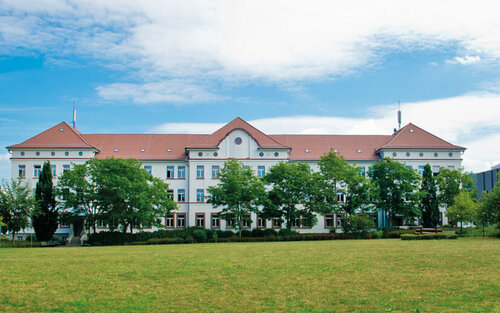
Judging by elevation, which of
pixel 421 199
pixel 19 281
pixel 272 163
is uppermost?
pixel 272 163

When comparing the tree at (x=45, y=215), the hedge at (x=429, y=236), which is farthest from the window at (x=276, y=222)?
the tree at (x=45, y=215)

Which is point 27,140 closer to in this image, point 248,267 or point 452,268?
point 248,267

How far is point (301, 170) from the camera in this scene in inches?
1929

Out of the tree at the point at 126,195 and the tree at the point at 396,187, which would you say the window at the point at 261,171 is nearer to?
the tree at the point at 396,187

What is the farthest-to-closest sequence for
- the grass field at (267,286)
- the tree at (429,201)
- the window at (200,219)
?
1. the window at (200,219)
2. the tree at (429,201)
3. the grass field at (267,286)

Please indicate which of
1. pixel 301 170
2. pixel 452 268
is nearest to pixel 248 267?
pixel 452 268

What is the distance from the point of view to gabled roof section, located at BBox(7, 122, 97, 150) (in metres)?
55.2

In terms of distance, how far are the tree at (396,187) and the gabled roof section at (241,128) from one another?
35.8 ft

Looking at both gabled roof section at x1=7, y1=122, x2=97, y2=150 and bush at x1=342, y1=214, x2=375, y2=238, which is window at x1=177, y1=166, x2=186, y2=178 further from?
bush at x1=342, y1=214, x2=375, y2=238

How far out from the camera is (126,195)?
44.2 meters

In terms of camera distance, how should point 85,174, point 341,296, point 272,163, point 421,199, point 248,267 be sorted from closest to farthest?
1. point 341,296
2. point 248,267
3. point 85,174
4. point 421,199
5. point 272,163

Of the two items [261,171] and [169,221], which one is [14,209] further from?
[261,171]

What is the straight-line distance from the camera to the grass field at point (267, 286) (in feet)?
38.0

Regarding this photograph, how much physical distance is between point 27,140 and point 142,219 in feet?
69.1
